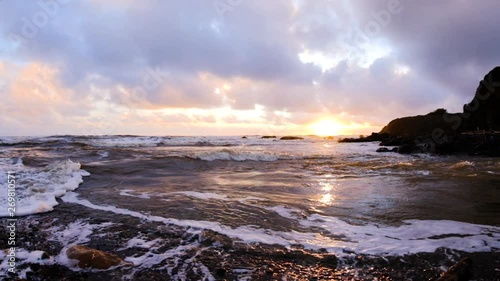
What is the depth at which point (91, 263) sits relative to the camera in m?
4.04

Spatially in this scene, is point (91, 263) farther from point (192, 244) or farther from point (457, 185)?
point (457, 185)

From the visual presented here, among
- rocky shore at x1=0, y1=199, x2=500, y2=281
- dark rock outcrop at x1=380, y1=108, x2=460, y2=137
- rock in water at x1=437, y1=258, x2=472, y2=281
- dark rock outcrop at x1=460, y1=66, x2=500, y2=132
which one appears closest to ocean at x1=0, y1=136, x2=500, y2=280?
rocky shore at x1=0, y1=199, x2=500, y2=281

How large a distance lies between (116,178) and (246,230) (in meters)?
8.10

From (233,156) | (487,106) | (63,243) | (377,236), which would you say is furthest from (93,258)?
→ (487,106)

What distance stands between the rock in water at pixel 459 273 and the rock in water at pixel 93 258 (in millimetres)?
3819

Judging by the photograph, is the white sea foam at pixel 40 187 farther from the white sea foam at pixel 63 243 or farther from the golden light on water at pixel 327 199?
the golden light on water at pixel 327 199

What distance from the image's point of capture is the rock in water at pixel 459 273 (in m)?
3.32

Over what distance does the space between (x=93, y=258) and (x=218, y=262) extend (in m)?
1.61

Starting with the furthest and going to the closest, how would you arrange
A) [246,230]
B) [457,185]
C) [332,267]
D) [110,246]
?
[457,185], [246,230], [110,246], [332,267]

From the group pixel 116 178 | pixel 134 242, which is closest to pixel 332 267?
pixel 134 242

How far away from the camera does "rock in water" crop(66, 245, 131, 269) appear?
402 cm

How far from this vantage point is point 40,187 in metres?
8.84

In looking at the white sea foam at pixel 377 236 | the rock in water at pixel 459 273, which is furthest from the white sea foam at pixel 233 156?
the rock in water at pixel 459 273

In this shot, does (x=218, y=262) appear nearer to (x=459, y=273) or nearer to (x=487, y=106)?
(x=459, y=273)
